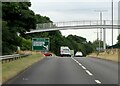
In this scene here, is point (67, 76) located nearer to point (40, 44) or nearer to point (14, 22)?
point (14, 22)

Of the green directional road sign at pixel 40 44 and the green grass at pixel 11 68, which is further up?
the green directional road sign at pixel 40 44

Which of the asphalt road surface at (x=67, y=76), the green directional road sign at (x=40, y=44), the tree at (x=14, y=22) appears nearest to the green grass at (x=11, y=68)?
the asphalt road surface at (x=67, y=76)

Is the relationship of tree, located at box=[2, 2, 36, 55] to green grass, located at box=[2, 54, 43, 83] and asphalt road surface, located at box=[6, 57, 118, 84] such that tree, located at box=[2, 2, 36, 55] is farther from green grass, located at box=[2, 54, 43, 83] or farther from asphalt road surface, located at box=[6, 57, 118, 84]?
asphalt road surface, located at box=[6, 57, 118, 84]

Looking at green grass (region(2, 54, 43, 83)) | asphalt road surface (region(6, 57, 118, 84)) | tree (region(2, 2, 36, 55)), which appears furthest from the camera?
tree (region(2, 2, 36, 55))

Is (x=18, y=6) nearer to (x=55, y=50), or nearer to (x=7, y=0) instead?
(x=7, y=0)

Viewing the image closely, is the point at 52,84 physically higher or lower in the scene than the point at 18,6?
lower

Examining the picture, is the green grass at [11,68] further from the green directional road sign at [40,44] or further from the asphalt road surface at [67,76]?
the green directional road sign at [40,44]

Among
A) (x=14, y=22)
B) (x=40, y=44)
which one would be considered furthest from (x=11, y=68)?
(x=40, y=44)

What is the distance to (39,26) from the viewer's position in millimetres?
116062

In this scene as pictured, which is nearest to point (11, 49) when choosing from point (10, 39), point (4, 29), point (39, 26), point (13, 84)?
point (10, 39)

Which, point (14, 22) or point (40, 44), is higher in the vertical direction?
point (14, 22)

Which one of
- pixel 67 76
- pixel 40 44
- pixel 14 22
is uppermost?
pixel 14 22

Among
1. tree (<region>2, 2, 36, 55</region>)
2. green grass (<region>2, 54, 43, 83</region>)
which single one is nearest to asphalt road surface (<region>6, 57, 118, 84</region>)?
green grass (<region>2, 54, 43, 83</region>)

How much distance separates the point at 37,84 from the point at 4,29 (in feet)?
91.2
